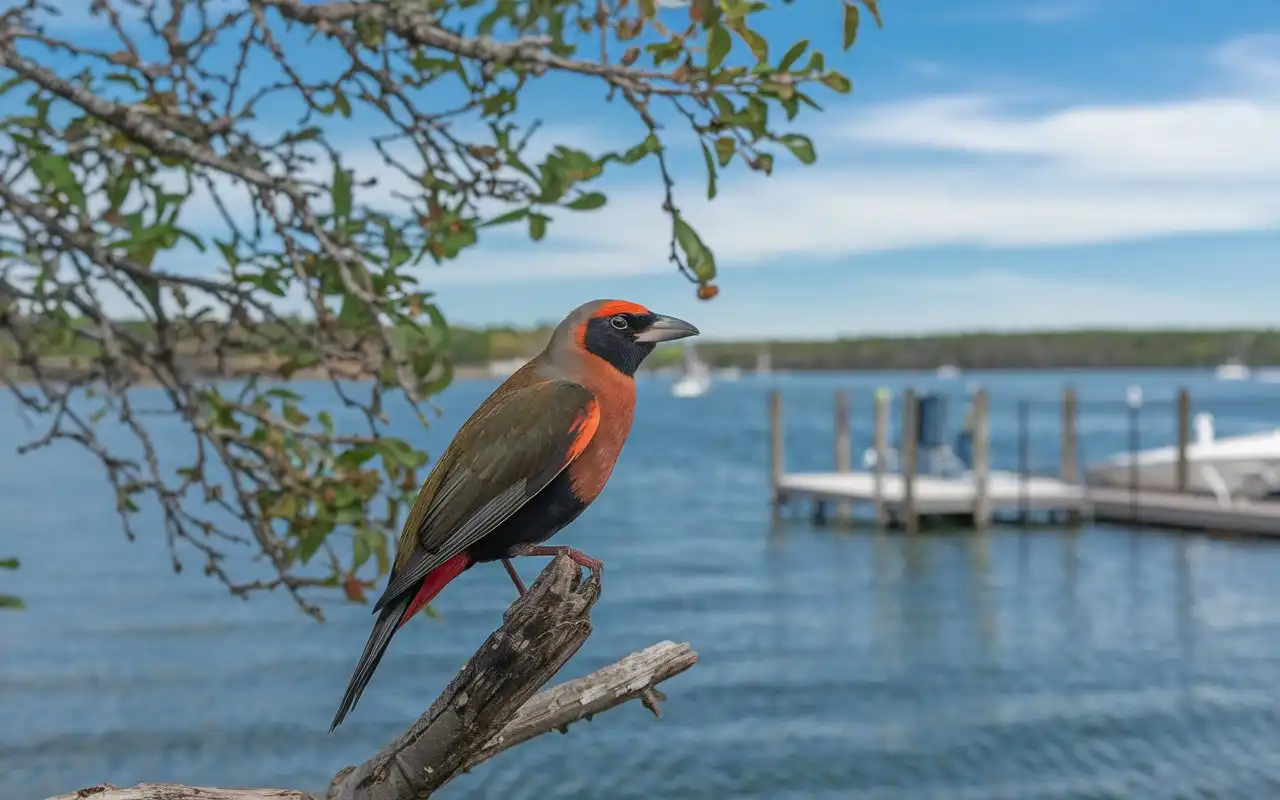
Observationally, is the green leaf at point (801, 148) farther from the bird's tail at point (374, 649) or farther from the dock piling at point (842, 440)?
the dock piling at point (842, 440)

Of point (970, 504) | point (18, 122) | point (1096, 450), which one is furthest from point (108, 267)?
point (1096, 450)

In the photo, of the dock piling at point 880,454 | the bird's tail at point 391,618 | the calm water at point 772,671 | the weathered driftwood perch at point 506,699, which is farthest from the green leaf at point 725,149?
the dock piling at point 880,454

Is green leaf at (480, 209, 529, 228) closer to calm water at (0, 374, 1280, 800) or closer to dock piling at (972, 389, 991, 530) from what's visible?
calm water at (0, 374, 1280, 800)

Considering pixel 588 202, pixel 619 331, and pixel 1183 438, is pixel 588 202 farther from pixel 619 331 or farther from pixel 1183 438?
pixel 1183 438

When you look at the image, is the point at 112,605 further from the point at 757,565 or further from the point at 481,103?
the point at 481,103

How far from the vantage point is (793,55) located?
4348 mm

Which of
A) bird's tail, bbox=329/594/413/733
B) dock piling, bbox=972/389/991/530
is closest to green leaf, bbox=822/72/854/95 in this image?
bird's tail, bbox=329/594/413/733

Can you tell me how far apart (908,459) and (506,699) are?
35.3 metres

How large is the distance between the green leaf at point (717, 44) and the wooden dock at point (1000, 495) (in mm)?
31642

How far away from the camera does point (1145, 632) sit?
3197cm

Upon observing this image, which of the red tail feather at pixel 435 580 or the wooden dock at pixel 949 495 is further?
the wooden dock at pixel 949 495

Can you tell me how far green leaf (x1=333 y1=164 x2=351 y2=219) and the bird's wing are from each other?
91.0 inches

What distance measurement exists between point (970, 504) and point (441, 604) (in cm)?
1611

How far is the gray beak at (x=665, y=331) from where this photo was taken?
2.73m
